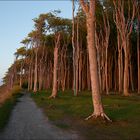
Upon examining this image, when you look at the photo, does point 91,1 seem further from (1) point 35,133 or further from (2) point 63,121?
(1) point 35,133

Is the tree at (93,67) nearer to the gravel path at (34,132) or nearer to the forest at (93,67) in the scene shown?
the forest at (93,67)

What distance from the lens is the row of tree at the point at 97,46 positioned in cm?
3822

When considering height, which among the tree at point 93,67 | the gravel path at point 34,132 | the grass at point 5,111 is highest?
the tree at point 93,67

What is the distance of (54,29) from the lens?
185 ft

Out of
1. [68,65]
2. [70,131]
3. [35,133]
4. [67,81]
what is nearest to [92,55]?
[70,131]

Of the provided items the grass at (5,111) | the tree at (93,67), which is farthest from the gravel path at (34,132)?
the tree at (93,67)

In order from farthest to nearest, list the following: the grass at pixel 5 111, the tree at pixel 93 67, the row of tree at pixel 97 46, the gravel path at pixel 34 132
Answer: the row of tree at pixel 97 46, the tree at pixel 93 67, the grass at pixel 5 111, the gravel path at pixel 34 132

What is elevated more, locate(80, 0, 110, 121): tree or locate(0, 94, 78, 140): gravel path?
locate(80, 0, 110, 121): tree

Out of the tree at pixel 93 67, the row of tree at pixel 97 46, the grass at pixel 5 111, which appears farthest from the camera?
the row of tree at pixel 97 46

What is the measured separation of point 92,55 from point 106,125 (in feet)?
13.2

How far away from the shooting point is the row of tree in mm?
38219

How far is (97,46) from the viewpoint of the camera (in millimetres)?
43750

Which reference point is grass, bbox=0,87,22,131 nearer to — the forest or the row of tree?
the forest

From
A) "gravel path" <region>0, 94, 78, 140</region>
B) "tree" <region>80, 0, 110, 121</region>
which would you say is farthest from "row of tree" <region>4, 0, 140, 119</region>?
"gravel path" <region>0, 94, 78, 140</region>
